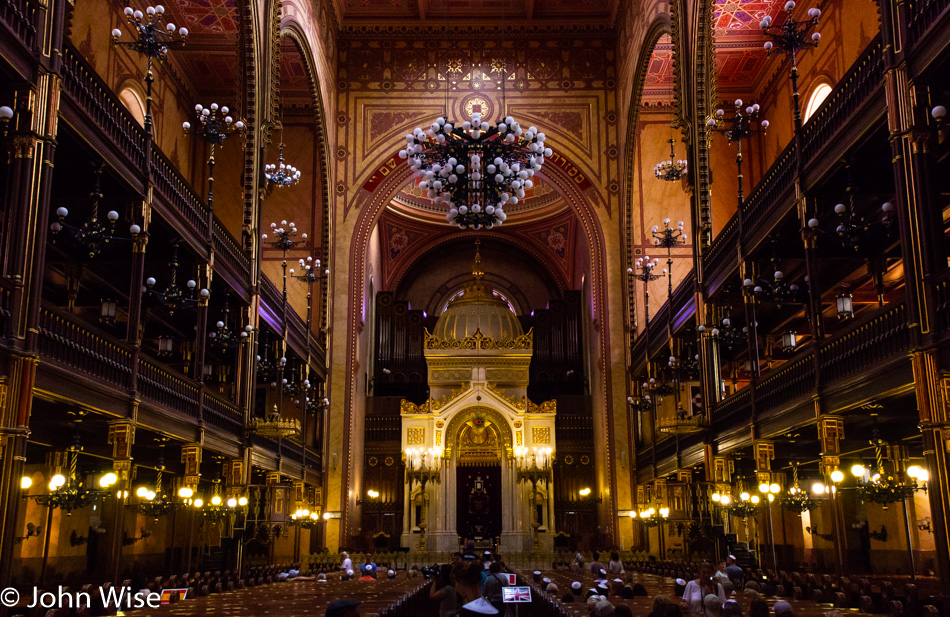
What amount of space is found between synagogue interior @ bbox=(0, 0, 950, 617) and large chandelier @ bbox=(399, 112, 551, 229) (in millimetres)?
70

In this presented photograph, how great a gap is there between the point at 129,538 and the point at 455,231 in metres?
19.9

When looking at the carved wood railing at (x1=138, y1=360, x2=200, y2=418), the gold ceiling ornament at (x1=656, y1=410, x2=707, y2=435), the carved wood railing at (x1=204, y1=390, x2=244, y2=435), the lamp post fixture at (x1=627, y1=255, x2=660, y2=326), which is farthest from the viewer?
the lamp post fixture at (x1=627, y1=255, x2=660, y2=326)

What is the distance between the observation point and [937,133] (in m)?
10.2

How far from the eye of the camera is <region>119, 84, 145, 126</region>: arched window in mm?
23344

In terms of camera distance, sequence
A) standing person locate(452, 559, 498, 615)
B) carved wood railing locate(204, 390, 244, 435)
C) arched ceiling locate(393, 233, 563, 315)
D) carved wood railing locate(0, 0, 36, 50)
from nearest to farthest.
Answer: standing person locate(452, 559, 498, 615), carved wood railing locate(0, 0, 36, 50), carved wood railing locate(204, 390, 244, 435), arched ceiling locate(393, 233, 563, 315)

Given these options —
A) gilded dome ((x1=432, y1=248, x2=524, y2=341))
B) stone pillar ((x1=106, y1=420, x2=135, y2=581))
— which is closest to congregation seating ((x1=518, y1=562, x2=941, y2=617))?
stone pillar ((x1=106, y1=420, x2=135, y2=581))

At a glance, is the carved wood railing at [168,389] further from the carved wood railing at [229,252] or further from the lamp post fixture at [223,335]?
the carved wood railing at [229,252]

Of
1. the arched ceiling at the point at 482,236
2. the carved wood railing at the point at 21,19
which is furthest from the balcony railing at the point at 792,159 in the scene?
the arched ceiling at the point at 482,236

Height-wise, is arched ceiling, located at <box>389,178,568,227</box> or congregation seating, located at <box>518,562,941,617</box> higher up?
arched ceiling, located at <box>389,178,568,227</box>

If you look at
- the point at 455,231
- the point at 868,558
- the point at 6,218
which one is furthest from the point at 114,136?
the point at 455,231

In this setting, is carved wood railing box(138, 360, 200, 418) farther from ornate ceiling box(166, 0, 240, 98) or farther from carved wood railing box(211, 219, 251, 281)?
ornate ceiling box(166, 0, 240, 98)

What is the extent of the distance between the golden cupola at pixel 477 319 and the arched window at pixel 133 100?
13.7 m

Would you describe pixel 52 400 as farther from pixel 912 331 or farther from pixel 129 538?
pixel 129 538

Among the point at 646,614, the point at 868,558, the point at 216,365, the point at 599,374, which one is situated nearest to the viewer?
the point at 646,614
